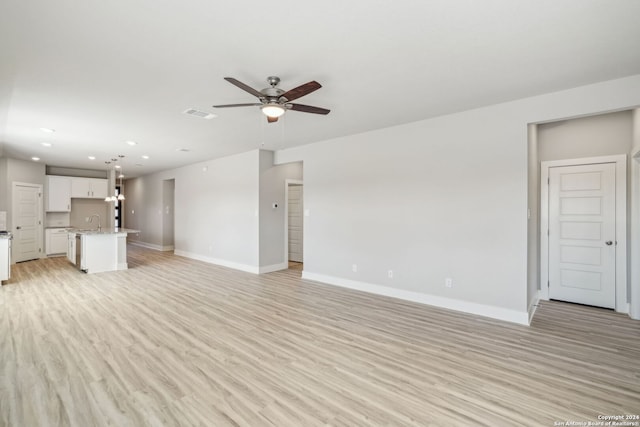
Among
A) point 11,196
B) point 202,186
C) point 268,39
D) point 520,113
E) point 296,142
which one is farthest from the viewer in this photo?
point 202,186

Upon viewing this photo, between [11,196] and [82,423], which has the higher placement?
[11,196]

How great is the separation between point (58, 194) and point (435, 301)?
10.4m

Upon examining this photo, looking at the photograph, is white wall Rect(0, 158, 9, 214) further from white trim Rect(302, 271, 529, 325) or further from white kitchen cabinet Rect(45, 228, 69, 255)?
white trim Rect(302, 271, 529, 325)

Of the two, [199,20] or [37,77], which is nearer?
[199,20]

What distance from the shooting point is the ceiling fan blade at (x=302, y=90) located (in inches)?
101

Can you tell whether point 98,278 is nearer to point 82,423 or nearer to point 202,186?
point 202,186

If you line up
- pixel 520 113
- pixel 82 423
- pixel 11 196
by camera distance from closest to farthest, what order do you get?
pixel 82 423 < pixel 520 113 < pixel 11 196

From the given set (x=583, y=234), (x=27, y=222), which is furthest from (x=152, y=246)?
(x=583, y=234)

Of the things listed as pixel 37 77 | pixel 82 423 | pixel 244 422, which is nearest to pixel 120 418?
pixel 82 423

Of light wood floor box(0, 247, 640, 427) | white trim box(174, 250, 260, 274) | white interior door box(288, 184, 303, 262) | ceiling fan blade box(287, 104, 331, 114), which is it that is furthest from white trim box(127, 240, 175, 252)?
ceiling fan blade box(287, 104, 331, 114)

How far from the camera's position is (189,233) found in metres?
8.72

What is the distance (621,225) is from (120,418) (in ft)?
19.2

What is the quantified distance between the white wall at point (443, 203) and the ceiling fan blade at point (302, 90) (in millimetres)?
2410

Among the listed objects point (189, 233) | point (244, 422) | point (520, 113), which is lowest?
point (244, 422)
